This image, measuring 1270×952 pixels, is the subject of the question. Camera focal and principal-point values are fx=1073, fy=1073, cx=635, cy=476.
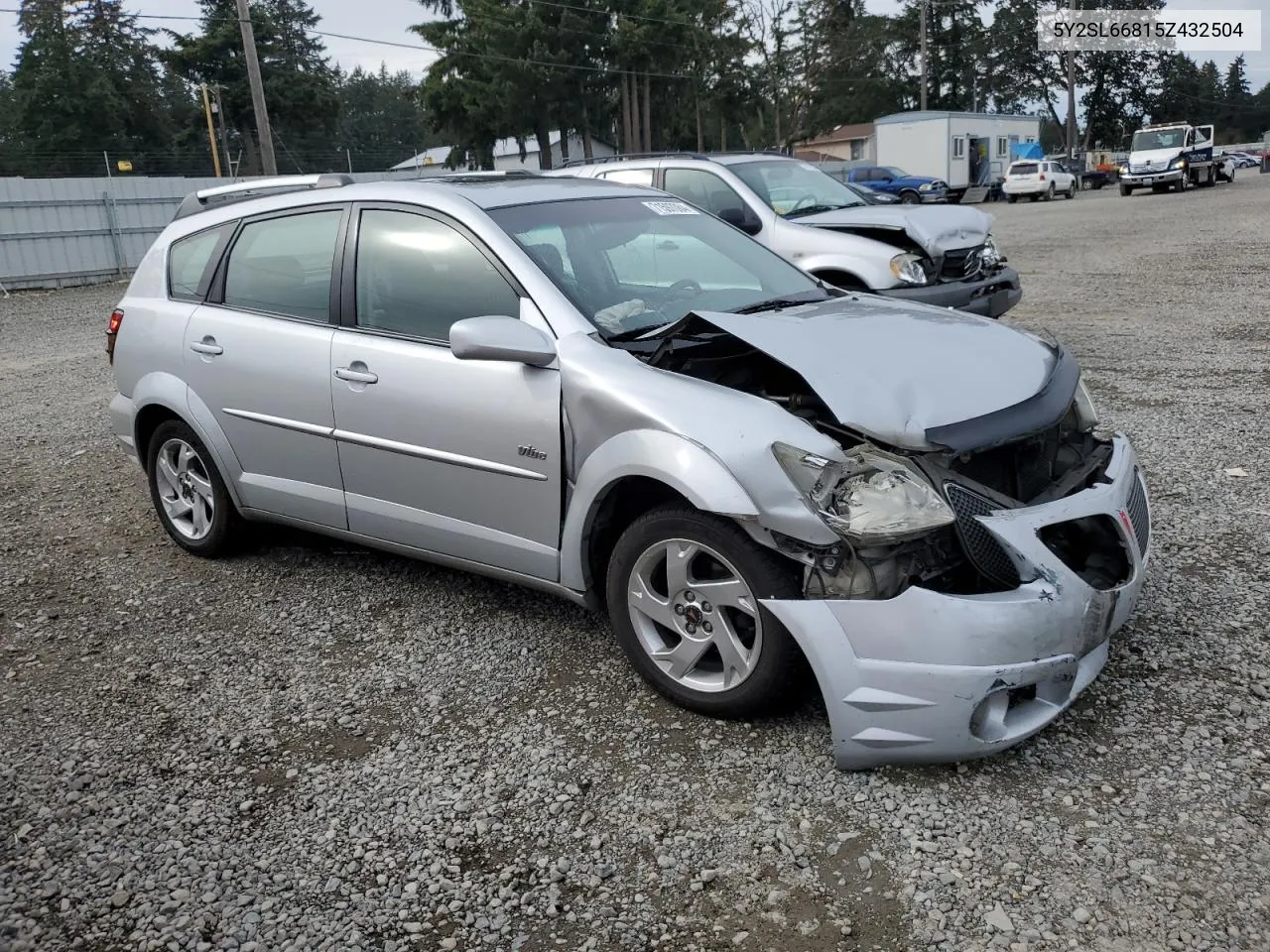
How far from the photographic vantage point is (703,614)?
3.30 m

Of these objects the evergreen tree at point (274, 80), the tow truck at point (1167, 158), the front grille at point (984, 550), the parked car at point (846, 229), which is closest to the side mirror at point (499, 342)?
the front grille at point (984, 550)

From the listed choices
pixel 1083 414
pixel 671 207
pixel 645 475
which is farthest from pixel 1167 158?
pixel 645 475

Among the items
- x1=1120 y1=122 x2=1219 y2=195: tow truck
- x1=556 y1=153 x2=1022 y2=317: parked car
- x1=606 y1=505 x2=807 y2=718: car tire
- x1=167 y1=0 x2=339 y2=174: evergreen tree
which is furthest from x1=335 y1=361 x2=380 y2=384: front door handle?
x1=167 y1=0 x2=339 y2=174: evergreen tree

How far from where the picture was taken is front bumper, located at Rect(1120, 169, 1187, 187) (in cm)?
3616

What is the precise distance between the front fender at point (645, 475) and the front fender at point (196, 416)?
6.28ft

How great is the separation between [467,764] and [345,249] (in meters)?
2.19

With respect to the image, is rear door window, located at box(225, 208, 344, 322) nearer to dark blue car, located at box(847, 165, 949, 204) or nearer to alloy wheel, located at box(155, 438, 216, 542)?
alloy wheel, located at box(155, 438, 216, 542)

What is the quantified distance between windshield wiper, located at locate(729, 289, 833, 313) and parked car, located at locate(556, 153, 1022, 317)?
10.6 ft

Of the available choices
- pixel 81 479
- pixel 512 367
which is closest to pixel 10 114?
pixel 81 479

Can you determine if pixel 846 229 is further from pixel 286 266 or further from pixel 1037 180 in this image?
pixel 1037 180

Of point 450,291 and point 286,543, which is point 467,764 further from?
point 286,543

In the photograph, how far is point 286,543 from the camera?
5336 millimetres

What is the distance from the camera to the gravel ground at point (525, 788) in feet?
8.48

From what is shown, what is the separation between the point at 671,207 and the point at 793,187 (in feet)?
17.2
